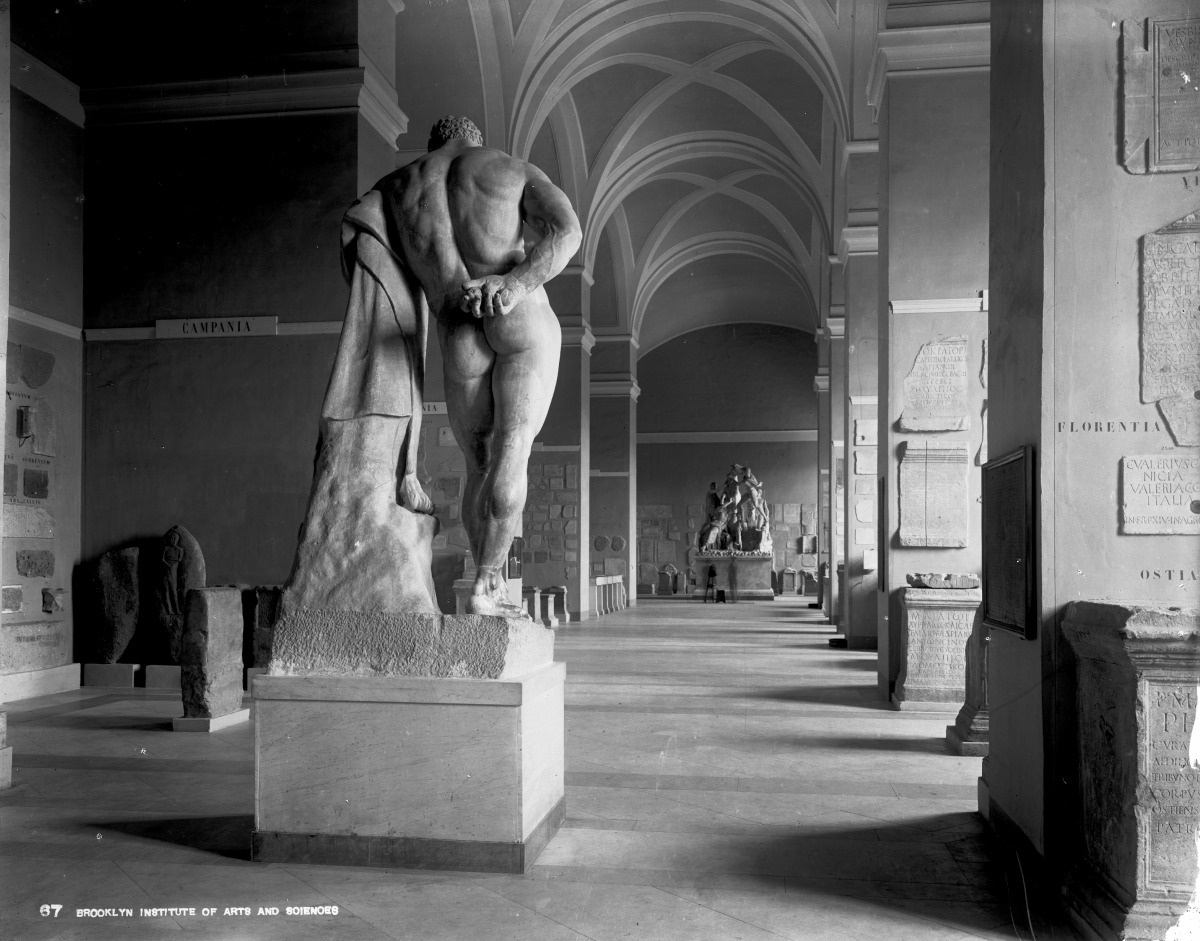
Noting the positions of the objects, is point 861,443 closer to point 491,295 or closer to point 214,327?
point 214,327

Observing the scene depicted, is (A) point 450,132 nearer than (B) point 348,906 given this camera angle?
No

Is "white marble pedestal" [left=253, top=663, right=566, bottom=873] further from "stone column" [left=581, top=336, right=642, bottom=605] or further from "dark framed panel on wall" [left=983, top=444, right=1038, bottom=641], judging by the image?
"stone column" [left=581, top=336, right=642, bottom=605]

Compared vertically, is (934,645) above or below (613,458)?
below

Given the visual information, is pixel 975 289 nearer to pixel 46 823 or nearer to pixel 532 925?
pixel 532 925

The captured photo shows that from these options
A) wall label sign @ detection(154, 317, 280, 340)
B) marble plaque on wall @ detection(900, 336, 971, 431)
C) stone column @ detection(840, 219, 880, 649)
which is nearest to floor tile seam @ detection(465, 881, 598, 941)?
marble plaque on wall @ detection(900, 336, 971, 431)

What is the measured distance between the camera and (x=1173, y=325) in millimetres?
3412

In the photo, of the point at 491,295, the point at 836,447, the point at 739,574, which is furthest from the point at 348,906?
the point at 739,574

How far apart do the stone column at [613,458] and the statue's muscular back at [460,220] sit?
59.3 ft

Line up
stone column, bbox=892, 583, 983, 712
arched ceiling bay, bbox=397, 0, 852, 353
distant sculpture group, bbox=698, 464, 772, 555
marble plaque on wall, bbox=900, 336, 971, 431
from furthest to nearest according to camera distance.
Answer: distant sculpture group, bbox=698, 464, 772, 555, arched ceiling bay, bbox=397, 0, 852, 353, marble plaque on wall, bbox=900, 336, 971, 431, stone column, bbox=892, 583, 983, 712

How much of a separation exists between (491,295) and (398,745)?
1530 mm

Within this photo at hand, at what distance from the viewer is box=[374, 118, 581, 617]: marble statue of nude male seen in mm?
3738

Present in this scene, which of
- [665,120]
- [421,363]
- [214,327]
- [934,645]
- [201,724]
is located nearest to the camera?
[421,363]

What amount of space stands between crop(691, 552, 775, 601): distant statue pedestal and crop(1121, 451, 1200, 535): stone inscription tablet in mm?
20434

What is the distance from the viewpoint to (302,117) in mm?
8734
